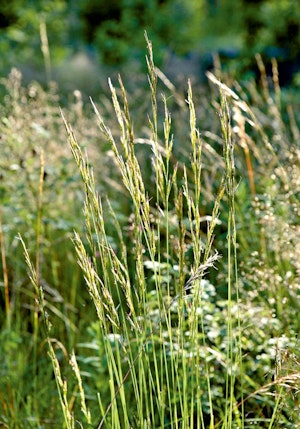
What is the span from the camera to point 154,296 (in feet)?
7.32

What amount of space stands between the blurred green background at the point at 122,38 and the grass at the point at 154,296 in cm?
504

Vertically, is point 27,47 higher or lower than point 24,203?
higher

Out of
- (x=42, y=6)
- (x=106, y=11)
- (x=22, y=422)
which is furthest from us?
(x=106, y=11)

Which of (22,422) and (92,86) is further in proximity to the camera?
(92,86)

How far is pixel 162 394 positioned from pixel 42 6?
8.19 metres

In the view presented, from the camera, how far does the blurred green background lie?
8805mm

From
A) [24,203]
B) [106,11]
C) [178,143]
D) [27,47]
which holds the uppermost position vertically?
[106,11]

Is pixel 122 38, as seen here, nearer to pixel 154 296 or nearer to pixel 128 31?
pixel 128 31

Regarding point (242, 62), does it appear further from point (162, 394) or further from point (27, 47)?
point (162, 394)

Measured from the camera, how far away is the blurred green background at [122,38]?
8.80 metres

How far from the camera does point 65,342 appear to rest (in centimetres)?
275

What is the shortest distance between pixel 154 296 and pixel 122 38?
9698 mm

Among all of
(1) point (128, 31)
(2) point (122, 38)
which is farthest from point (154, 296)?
(2) point (122, 38)

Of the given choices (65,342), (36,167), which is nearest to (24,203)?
(36,167)
